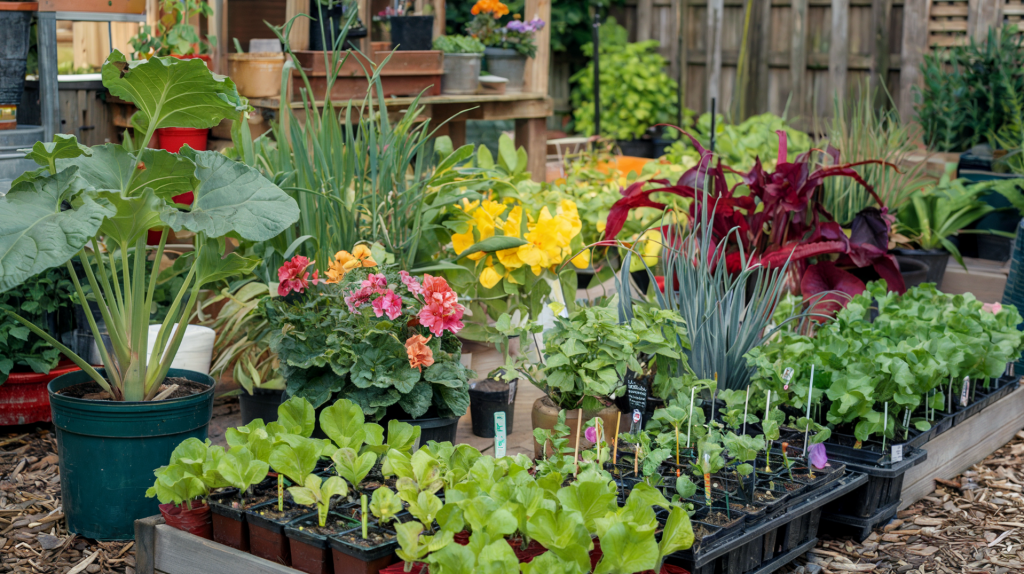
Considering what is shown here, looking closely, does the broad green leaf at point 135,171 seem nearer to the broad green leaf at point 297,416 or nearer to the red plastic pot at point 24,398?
the broad green leaf at point 297,416

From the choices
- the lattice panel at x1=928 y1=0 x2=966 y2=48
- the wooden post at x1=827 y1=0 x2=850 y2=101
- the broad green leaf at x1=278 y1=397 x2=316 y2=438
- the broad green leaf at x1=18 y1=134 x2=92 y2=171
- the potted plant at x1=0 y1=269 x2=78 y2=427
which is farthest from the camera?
the wooden post at x1=827 y1=0 x2=850 y2=101

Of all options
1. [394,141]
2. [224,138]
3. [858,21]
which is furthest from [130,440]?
[858,21]

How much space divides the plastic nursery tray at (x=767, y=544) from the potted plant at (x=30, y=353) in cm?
172

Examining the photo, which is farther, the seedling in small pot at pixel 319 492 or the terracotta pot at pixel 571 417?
the terracotta pot at pixel 571 417

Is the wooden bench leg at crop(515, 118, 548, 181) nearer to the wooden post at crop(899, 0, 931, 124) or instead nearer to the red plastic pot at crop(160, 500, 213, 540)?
the wooden post at crop(899, 0, 931, 124)

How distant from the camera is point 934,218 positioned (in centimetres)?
380

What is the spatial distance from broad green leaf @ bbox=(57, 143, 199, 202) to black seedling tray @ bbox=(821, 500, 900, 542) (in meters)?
1.52

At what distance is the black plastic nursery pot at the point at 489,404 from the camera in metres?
2.22

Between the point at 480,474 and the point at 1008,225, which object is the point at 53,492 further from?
the point at 1008,225

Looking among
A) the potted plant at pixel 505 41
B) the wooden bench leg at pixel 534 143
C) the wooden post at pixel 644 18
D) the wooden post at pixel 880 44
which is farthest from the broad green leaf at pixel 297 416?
the wooden post at pixel 644 18

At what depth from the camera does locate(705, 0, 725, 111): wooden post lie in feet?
23.3

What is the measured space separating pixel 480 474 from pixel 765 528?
1.73 feet

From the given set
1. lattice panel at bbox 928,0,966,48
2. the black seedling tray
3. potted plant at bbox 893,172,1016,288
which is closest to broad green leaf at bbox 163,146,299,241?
the black seedling tray

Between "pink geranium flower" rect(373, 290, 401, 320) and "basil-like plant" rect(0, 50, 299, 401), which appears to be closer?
"basil-like plant" rect(0, 50, 299, 401)
